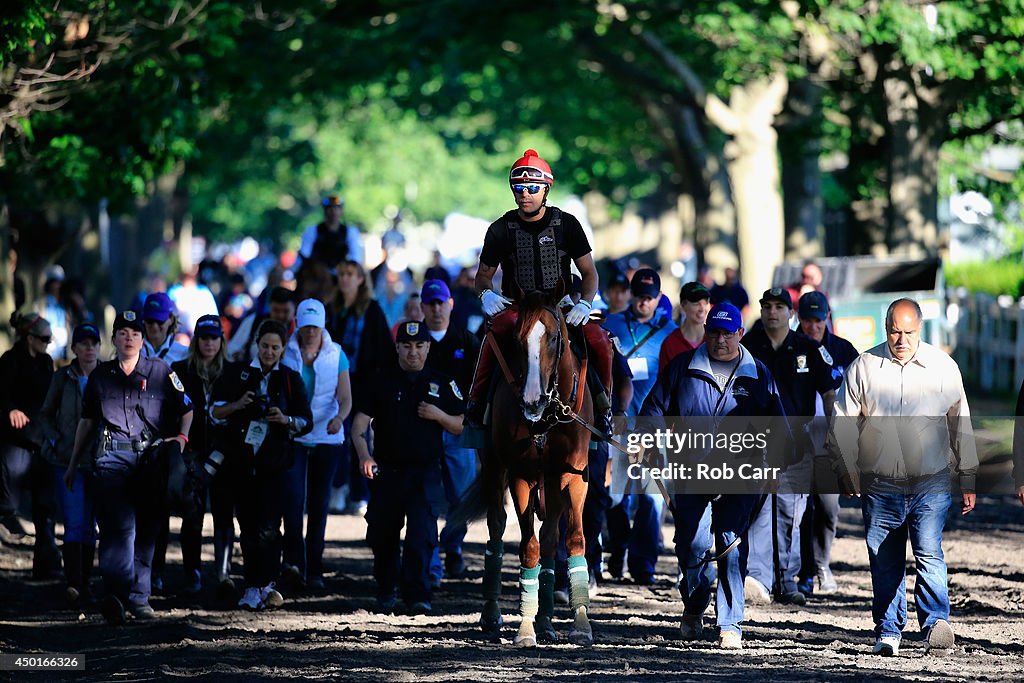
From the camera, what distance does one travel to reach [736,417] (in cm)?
1136

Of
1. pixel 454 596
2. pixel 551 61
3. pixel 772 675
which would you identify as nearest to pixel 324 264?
pixel 454 596

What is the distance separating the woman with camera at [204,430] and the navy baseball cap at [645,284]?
10.5 feet

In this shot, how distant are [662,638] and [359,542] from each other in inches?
231

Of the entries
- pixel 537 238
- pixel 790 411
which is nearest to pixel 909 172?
pixel 790 411

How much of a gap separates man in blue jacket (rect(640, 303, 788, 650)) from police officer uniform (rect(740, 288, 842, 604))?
1.29 metres

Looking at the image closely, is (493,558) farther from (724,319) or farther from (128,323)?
(128,323)

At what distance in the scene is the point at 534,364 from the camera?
10586 mm

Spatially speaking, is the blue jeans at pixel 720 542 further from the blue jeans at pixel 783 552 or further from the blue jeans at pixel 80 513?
the blue jeans at pixel 80 513

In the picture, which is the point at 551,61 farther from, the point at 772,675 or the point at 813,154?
the point at 772,675

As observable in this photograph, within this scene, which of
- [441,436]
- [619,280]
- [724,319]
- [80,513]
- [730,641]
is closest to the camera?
[730,641]

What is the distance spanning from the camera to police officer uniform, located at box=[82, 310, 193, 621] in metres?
12.5

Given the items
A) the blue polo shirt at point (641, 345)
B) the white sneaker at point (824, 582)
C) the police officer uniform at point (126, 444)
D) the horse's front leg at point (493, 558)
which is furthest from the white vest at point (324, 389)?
the white sneaker at point (824, 582)

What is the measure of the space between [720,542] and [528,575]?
1195mm

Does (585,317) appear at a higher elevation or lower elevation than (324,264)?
lower
